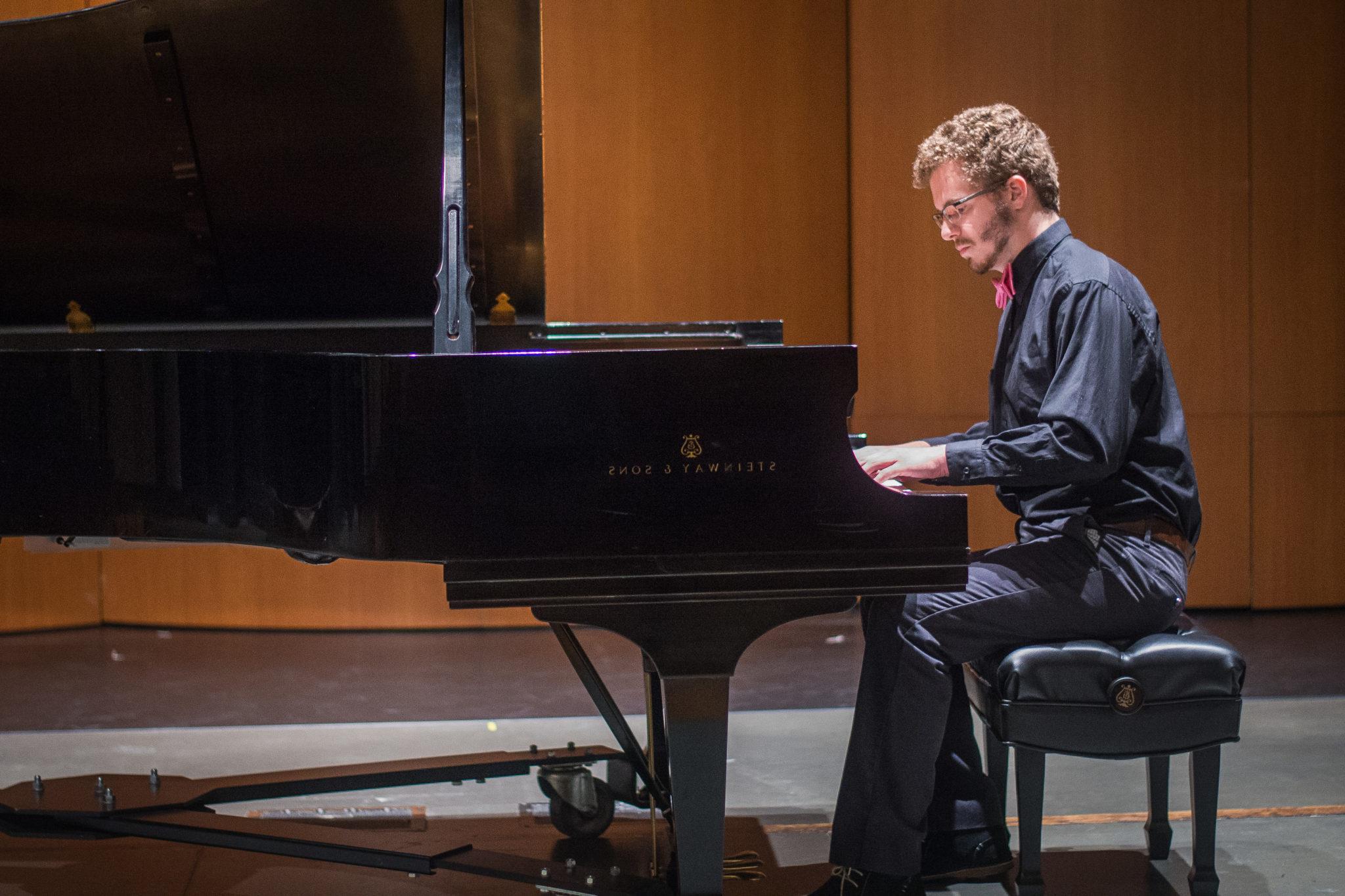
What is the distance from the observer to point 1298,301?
4.52m

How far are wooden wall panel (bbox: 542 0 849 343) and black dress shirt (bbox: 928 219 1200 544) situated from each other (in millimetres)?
2328

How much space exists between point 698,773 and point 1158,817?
1061mm

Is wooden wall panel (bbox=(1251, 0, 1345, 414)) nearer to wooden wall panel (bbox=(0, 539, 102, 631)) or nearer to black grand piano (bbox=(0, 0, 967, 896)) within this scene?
black grand piano (bbox=(0, 0, 967, 896))

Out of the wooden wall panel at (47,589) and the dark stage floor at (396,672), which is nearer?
the dark stage floor at (396,672)

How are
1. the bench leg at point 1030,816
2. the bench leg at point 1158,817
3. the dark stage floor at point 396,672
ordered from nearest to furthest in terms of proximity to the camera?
the bench leg at point 1030,816, the bench leg at point 1158,817, the dark stage floor at point 396,672

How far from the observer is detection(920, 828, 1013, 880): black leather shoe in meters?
2.20

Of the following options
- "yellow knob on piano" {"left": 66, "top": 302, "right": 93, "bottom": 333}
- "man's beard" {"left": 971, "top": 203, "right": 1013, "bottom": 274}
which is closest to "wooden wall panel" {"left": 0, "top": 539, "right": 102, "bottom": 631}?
"yellow knob on piano" {"left": 66, "top": 302, "right": 93, "bottom": 333}

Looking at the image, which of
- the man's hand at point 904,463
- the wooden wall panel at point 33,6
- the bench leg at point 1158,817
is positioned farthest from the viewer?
the wooden wall panel at point 33,6

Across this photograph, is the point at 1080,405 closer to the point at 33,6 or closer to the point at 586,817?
the point at 586,817

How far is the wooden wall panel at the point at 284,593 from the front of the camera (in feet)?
14.8

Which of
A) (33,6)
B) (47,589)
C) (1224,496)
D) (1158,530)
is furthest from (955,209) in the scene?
(47,589)

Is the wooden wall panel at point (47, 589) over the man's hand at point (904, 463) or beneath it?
beneath

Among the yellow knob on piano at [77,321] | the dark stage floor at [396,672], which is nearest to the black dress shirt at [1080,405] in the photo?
the dark stage floor at [396,672]

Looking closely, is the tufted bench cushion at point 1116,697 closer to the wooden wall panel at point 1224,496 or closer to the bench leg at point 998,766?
the bench leg at point 998,766
